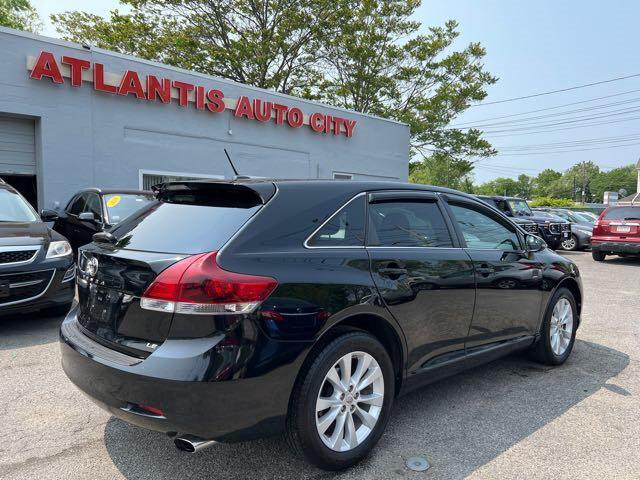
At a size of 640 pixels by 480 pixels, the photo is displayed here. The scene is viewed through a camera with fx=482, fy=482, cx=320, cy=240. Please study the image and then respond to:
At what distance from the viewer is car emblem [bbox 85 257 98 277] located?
2763mm

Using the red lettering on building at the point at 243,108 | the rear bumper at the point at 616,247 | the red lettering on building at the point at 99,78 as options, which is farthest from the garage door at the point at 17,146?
the rear bumper at the point at 616,247

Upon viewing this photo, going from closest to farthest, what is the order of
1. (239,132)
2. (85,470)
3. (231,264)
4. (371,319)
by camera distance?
(231,264) < (85,470) < (371,319) < (239,132)

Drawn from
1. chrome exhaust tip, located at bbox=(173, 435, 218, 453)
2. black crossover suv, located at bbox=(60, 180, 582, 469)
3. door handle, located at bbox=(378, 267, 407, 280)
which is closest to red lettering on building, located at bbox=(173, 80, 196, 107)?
black crossover suv, located at bbox=(60, 180, 582, 469)

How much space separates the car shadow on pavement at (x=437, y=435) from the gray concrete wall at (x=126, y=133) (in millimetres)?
8989

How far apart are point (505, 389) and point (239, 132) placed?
11340 millimetres

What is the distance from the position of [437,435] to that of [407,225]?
1.37 m

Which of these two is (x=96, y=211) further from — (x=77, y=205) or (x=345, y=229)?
(x=345, y=229)

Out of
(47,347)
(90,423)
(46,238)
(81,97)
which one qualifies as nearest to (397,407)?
(90,423)

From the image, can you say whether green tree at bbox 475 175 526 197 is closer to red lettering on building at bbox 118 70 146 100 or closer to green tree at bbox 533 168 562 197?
green tree at bbox 533 168 562 197

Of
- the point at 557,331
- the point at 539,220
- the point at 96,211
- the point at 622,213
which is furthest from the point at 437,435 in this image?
the point at 539,220

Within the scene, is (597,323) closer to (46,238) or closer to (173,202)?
(173,202)

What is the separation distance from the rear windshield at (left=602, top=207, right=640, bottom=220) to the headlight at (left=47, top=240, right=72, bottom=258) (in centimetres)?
1320

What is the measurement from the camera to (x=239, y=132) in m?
13.7

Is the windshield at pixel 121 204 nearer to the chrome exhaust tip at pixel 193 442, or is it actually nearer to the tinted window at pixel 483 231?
the tinted window at pixel 483 231
